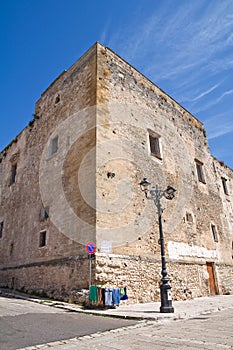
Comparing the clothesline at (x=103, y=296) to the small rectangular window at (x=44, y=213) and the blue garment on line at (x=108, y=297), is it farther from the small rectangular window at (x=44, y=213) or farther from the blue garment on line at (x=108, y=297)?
the small rectangular window at (x=44, y=213)

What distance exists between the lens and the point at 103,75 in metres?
Answer: 12.2

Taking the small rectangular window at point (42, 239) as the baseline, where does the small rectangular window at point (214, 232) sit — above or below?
above

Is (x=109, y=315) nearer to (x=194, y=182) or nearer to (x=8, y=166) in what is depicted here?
(x=194, y=182)

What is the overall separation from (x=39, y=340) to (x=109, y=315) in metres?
2.85

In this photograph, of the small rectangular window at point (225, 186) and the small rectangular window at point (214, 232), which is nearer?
the small rectangular window at point (214, 232)

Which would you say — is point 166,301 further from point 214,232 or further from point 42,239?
point 214,232

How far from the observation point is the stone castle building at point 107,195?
9.46 m

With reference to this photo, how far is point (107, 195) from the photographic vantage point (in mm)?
9734

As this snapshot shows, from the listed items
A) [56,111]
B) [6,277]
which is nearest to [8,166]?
[56,111]

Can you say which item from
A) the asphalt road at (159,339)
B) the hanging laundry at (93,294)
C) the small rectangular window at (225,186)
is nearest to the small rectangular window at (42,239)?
the hanging laundry at (93,294)

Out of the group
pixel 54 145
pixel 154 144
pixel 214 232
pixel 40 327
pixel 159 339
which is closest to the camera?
pixel 159 339

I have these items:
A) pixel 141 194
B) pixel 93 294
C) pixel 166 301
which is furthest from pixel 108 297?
pixel 141 194

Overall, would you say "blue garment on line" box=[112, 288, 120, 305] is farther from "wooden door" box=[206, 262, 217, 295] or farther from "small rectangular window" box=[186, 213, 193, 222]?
"wooden door" box=[206, 262, 217, 295]

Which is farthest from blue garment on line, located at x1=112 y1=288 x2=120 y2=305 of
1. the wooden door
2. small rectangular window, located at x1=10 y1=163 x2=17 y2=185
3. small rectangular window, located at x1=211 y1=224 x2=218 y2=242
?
small rectangular window, located at x1=10 y1=163 x2=17 y2=185
